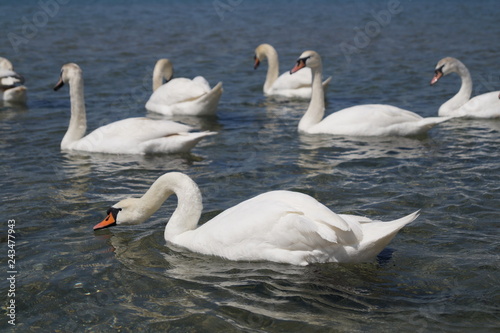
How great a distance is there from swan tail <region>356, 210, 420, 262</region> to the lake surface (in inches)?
7.8

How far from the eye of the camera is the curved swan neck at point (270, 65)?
1650 cm

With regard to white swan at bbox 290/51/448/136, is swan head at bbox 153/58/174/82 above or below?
above

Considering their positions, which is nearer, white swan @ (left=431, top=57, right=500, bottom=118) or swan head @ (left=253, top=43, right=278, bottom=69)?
white swan @ (left=431, top=57, right=500, bottom=118)

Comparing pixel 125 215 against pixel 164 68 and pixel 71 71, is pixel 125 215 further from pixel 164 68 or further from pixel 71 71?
pixel 164 68

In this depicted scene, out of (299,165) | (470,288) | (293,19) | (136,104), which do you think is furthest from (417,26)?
(470,288)

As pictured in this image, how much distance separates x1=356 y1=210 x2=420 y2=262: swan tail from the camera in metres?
6.11

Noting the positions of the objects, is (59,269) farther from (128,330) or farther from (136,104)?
(136,104)

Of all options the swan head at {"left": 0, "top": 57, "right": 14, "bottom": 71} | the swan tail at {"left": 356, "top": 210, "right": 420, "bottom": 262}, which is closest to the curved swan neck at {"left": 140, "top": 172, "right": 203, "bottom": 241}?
the swan tail at {"left": 356, "top": 210, "right": 420, "bottom": 262}

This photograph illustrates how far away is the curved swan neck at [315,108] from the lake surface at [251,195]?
0.26 meters

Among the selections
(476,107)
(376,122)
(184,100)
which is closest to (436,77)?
(476,107)

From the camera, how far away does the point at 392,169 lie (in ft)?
32.0

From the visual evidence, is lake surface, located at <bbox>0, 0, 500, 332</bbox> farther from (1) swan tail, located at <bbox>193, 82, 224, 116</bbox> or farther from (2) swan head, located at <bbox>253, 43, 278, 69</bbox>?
(2) swan head, located at <bbox>253, 43, 278, 69</bbox>

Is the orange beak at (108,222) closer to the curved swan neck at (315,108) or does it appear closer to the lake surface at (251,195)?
the lake surface at (251,195)

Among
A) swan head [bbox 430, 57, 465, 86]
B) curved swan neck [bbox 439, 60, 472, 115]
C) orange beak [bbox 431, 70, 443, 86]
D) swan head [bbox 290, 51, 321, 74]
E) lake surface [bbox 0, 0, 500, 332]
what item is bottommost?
lake surface [bbox 0, 0, 500, 332]
